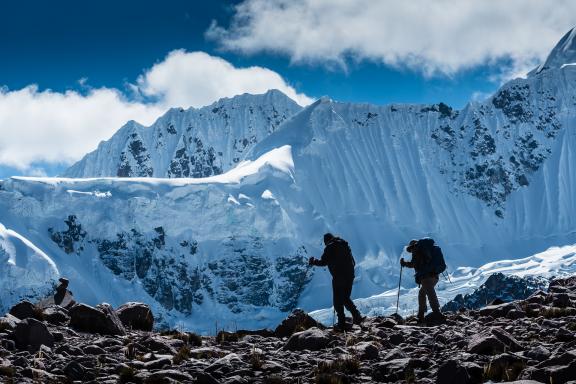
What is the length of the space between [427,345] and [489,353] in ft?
5.33

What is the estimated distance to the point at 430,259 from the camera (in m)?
17.7

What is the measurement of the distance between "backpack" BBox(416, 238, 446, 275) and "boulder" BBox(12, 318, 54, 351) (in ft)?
27.3

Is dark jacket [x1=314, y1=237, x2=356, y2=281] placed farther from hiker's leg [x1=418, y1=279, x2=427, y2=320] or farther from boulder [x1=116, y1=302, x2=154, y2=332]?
boulder [x1=116, y1=302, x2=154, y2=332]

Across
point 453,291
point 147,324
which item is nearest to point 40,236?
point 453,291

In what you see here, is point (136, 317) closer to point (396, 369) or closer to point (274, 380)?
point (274, 380)

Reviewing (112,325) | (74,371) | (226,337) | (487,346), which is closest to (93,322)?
(112,325)

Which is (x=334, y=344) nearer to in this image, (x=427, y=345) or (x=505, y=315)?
(x=427, y=345)

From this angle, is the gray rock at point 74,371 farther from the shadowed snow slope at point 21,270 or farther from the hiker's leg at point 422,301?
the shadowed snow slope at point 21,270

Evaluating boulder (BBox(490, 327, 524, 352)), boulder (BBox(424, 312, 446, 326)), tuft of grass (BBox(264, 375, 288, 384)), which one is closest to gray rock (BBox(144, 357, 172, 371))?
tuft of grass (BBox(264, 375, 288, 384))

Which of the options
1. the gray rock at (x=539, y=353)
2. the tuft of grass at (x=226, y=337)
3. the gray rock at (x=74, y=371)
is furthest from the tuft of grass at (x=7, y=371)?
the gray rock at (x=539, y=353)

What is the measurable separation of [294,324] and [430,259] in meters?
3.38

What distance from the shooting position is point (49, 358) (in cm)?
1164

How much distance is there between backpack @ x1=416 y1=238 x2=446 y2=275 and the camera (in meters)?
17.7

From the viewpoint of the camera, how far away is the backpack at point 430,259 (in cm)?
1769
